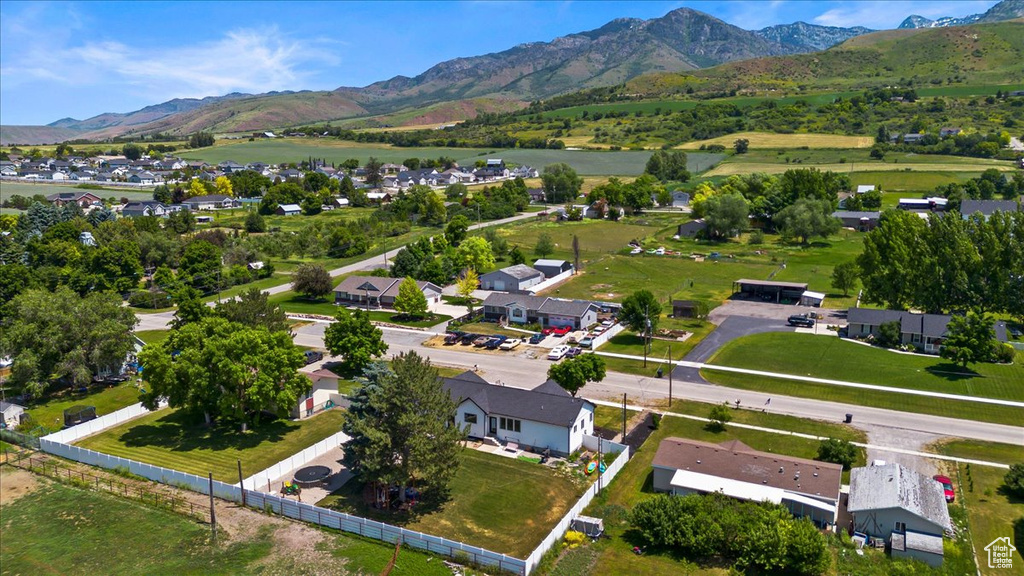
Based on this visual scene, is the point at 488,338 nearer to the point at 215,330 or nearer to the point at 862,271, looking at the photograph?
the point at 215,330

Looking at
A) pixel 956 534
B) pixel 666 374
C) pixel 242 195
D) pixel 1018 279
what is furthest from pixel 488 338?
pixel 242 195

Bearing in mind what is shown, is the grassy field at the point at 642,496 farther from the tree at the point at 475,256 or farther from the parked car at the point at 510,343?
the tree at the point at 475,256

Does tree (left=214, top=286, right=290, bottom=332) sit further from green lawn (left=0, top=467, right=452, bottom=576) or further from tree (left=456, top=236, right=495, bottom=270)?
tree (left=456, top=236, right=495, bottom=270)

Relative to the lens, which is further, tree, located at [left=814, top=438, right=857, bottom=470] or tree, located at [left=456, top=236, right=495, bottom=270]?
tree, located at [left=456, top=236, right=495, bottom=270]

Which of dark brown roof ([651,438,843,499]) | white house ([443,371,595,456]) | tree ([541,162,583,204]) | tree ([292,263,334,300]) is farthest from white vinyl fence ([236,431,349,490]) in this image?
tree ([541,162,583,204])

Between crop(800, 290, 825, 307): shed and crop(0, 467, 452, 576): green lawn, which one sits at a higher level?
crop(800, 290, 825, 307): shed

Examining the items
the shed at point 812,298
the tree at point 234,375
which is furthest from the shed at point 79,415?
the shed at point 812,298
